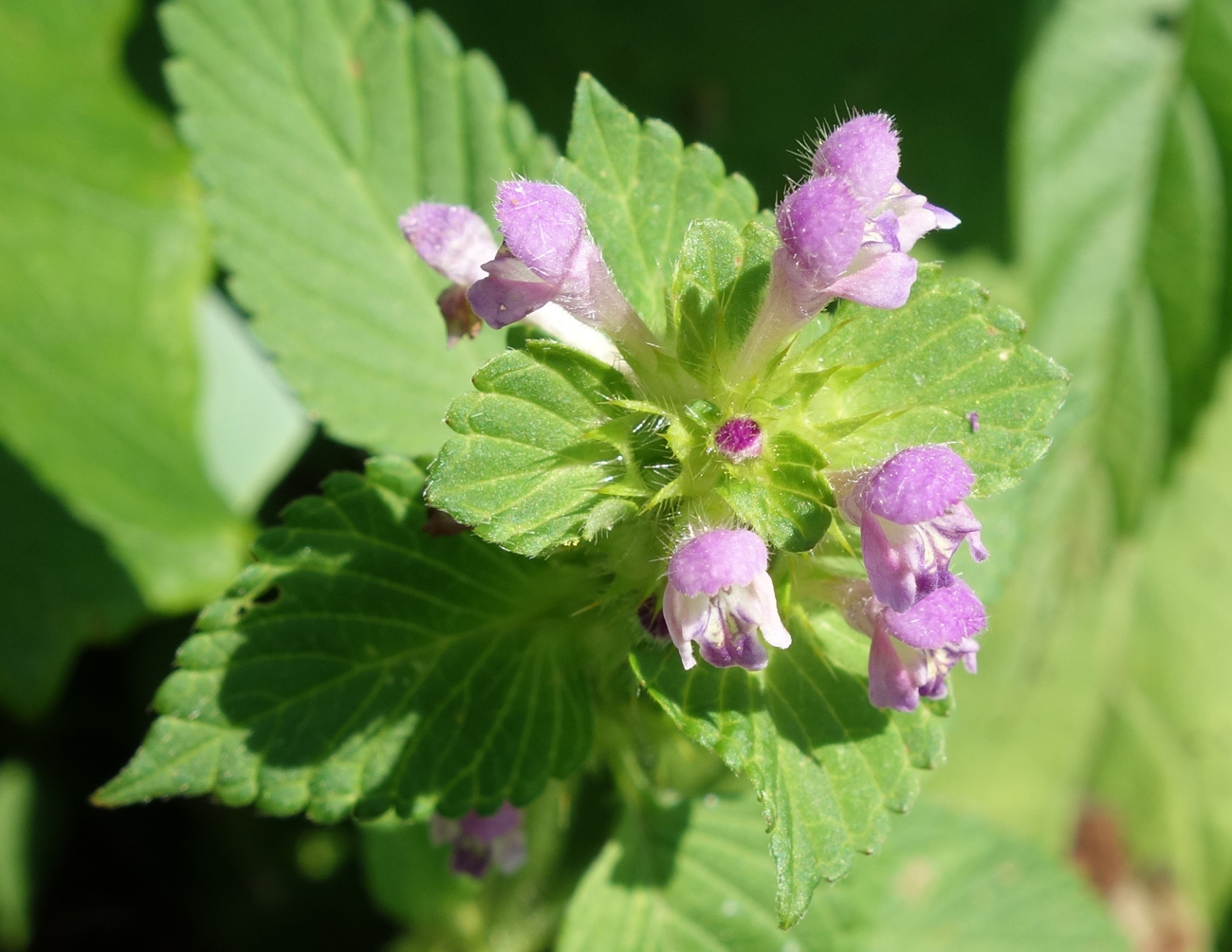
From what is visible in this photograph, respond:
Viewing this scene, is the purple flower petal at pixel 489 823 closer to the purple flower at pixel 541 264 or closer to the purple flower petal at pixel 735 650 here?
the purple flower petal at pixel 735 650

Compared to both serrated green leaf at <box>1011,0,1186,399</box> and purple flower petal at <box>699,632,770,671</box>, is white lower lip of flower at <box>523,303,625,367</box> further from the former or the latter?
serrated green leaf at <box>1011,0,1186,399</box>

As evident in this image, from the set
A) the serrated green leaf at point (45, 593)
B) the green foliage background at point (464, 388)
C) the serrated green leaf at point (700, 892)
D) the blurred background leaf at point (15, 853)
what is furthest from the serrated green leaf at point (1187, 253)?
the blurred background leaf at point (15, 853)

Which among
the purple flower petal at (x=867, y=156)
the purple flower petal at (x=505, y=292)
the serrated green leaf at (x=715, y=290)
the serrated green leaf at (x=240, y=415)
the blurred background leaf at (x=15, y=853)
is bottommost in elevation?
the blurred background leaf at (x=15, y=853)

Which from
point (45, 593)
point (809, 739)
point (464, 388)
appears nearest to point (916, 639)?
point (809, 739)

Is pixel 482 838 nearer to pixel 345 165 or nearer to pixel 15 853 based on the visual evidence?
pixel 345 165

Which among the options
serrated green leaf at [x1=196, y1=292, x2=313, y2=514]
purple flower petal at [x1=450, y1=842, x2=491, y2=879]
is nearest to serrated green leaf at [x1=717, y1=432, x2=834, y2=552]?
purple flower petal at [x1=450, y1=842, x2=491, y2=879]
